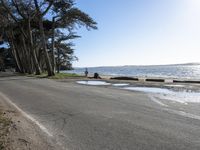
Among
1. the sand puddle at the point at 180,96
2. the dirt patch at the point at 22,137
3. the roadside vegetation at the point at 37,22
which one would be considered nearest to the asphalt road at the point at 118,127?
the dirt patch at the point at 22,137

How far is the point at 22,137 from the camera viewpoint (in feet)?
20.8

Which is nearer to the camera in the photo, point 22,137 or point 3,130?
point 22,137

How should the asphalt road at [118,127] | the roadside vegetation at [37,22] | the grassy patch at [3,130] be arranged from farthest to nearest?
the roadside vegetation at [37,22]
the asphalt road at [118,127]
the grassy patch at [3,130]

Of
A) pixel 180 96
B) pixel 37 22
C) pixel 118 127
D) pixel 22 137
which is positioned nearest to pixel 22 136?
pixel 22 137

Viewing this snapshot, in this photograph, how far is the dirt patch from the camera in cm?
560

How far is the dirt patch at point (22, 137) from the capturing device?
5604 millimetres

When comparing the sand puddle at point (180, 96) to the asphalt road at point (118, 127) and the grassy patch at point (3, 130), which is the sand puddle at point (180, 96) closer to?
the asphalt road at point (118, 127)

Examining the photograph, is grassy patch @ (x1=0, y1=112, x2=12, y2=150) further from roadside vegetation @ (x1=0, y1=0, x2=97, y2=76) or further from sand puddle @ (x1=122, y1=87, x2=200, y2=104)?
roadside vegetation @ (x1=0, y1=0, x2=97, y2=76)

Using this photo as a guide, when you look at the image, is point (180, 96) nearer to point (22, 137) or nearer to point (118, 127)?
point (118, 127)

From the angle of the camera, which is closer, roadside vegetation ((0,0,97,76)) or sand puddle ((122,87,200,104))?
sand puddle ((122,87,200,104))

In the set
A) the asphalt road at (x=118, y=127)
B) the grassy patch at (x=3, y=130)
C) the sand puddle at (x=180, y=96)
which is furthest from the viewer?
the sand puddle at (x=180, y=96)

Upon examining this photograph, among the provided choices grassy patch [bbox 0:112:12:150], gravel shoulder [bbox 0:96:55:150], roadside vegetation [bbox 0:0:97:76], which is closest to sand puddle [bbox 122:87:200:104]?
gravel shoulder [bbox 0:96:55:150]

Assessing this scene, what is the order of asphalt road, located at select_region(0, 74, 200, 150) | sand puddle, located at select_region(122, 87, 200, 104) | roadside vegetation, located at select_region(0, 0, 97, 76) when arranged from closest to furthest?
asphalt road, located at select_region(0, 74, 200, 150) → sand puddle, located at select_region(122, 87, 200, 104) → roadside vegetation, located at select_region(0, 0, 97, 76)

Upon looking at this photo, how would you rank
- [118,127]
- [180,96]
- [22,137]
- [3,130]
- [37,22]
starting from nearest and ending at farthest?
[22,137], [3,130], [118,127], [180,96], [37,22]
